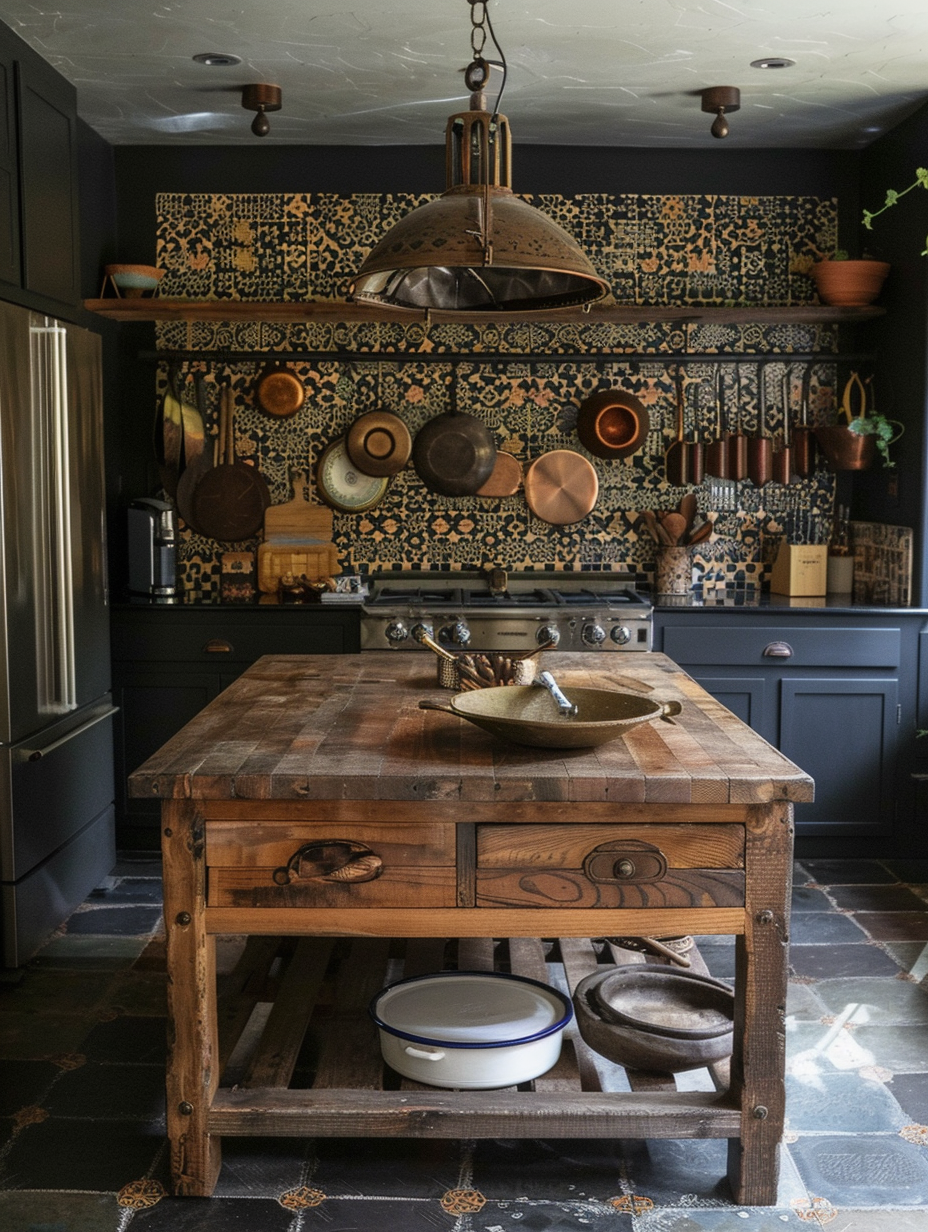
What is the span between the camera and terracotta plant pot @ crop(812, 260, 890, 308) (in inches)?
195

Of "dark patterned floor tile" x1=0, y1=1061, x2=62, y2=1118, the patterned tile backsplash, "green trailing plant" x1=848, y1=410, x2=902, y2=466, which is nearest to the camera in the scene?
"dark patterned floor tile" x1=0, y1=1061, x2=62, y2=1118

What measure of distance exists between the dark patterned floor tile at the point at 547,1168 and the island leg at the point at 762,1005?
0.28 metres

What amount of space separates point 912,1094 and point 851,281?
333cm

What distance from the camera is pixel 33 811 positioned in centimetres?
378

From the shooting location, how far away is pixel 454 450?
212 inches

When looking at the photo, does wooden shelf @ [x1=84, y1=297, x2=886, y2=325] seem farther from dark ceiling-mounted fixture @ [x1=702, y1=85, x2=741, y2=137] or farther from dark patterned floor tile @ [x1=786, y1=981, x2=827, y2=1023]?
dark patterned floor tile @ [x1=786, y1=981, x2=827, y2=1023]

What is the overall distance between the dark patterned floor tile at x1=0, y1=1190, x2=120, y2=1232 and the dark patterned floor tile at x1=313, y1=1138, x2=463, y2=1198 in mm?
417

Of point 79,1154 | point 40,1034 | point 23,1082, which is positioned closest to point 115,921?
point 40,1034

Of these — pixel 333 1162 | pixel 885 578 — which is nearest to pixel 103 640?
pixel 333 1162

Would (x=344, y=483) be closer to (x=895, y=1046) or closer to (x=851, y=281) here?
(x=851, y=281)

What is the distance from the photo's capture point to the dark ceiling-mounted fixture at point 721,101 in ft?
14.7

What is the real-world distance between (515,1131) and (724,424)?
372 centimetres

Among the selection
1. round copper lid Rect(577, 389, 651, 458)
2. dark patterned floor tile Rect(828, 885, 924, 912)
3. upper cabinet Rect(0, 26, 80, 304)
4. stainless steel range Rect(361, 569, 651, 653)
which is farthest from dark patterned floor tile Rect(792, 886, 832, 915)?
upper cabinet Rect(0, 26, 80, 304)

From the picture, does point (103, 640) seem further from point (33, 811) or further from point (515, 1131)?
point (515, 1131)
